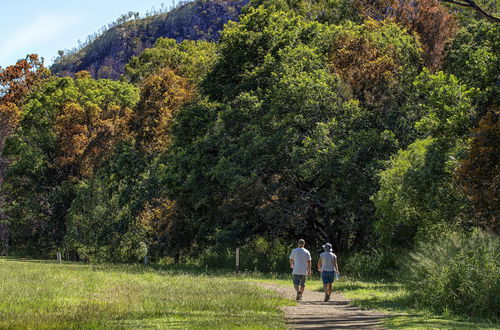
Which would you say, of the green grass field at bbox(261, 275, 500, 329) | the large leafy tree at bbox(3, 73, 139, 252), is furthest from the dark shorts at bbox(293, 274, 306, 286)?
the large leafy tree at bbox(3, 73, 139, 252)

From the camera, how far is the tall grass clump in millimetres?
15938

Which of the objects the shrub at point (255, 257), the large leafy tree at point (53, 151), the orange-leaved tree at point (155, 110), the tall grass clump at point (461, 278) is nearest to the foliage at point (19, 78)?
the large leafy tree at point (53, 151)

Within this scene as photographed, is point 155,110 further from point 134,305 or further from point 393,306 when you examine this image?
point 134,305

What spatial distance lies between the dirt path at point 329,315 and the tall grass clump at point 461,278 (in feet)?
5.94

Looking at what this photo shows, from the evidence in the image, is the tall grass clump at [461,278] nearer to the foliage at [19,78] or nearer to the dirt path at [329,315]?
the dirt path at [329,315]

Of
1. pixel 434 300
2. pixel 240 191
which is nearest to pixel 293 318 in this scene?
pixel 434 300

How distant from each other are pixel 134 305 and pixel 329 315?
450 cm

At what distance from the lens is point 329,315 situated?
51.6 feet

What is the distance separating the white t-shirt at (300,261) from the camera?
20219 mm

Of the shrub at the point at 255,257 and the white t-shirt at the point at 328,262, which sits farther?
the shrub at the point at 255,257

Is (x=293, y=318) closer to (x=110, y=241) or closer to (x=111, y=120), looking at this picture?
(x=110, y=241)

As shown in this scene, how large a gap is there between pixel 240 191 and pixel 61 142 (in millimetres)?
32163

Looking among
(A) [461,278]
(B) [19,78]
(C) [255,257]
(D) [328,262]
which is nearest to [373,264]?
(C) [255,257]

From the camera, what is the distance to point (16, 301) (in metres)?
16.7
